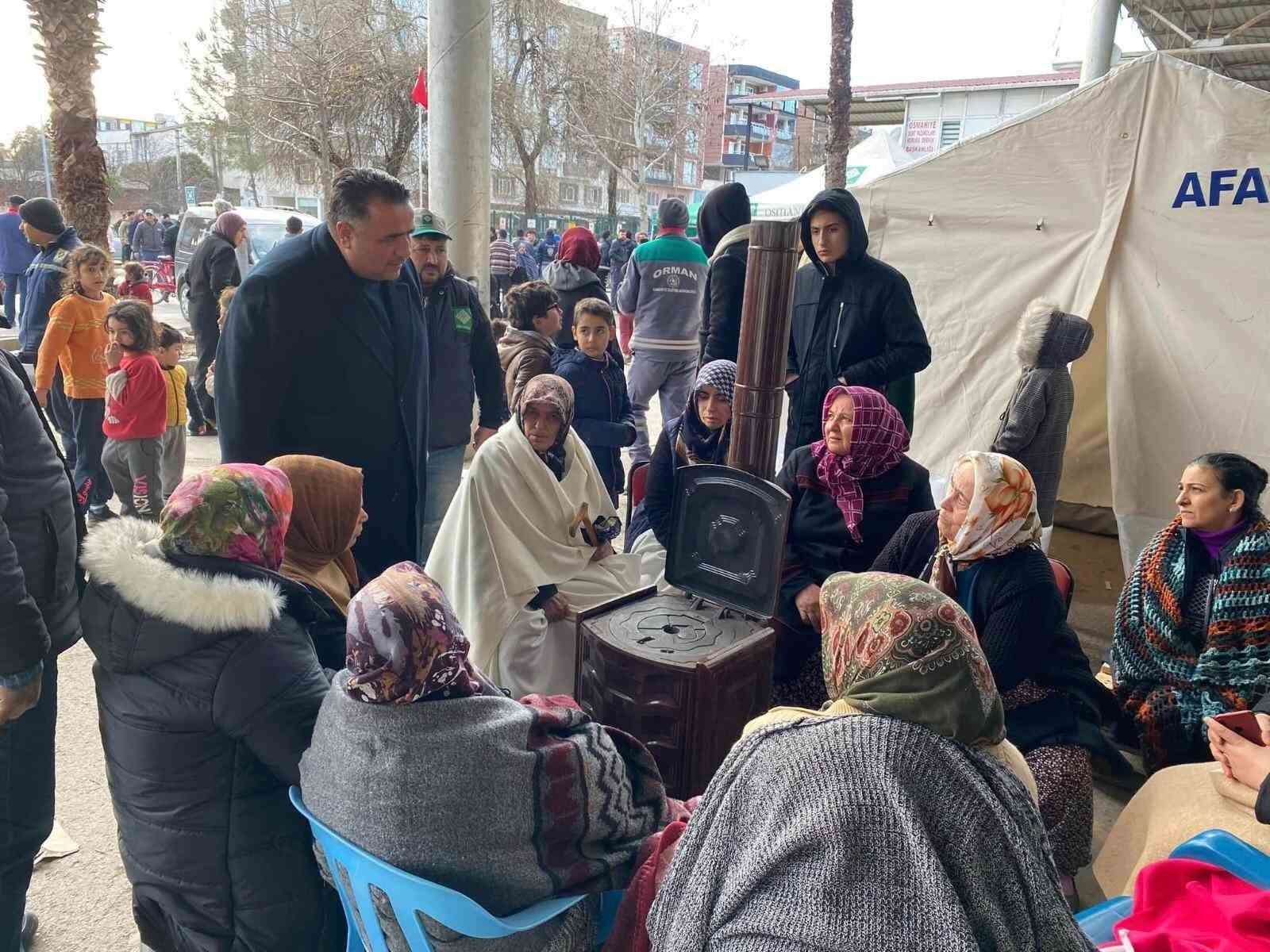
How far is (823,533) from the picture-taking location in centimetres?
330

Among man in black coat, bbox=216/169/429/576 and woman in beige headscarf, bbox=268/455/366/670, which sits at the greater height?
man in black coat, bbox=216/169/429/576

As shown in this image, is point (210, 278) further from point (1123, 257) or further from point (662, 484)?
point (1123, 257)

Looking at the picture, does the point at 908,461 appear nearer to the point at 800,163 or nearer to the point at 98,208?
the point at 98,208

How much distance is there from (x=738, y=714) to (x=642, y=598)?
0.59 metres

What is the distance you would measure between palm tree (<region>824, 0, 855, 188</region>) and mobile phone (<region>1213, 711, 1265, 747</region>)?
938 cm

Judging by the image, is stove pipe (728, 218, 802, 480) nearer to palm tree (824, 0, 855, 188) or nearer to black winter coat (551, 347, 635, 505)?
black winter coat (551, 347, 635, 505)

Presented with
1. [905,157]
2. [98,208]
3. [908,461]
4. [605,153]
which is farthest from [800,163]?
[908,461]

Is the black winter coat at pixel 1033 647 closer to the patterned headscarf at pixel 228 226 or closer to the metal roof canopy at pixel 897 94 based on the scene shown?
the patterned headscarf at pixel 228 226

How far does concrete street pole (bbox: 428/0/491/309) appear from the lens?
6.18 m

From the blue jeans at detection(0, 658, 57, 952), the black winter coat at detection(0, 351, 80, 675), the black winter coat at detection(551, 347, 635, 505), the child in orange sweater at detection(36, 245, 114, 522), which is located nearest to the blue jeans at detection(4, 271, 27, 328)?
the child in orange sweater at detection(36, 245, 114, 522)

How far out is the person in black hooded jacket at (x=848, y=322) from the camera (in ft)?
13.3

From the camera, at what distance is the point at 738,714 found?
9.09ft

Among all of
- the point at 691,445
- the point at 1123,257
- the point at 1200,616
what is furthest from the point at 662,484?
the point at 1123,257

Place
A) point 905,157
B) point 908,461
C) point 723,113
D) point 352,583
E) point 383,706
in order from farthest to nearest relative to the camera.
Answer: point 723,113, point 905,157, point 908,461, point 352,583, point 383,706
